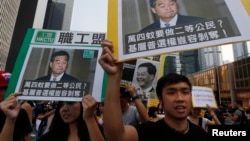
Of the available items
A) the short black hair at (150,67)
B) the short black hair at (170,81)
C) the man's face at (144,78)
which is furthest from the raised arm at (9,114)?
the short black hair at (150,67)

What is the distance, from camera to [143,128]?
A: 148 cm

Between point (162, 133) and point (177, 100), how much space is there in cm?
23

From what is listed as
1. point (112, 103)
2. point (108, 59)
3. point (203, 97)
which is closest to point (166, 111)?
point (112, 103)

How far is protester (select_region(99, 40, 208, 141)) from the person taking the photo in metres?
1.29

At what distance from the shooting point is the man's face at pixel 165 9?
138cm

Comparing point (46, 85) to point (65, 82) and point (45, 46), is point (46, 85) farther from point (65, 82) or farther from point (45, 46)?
point (45, 46)

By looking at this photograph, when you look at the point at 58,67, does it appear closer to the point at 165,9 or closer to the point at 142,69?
the point at 165,9

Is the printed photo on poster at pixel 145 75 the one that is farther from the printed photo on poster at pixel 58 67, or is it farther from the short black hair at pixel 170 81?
the short black hair at pixel 170 81

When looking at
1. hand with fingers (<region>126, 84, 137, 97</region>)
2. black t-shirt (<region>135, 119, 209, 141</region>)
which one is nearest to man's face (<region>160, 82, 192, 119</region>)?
black t-shirt (<region>135, 119, 209, 141</region>)

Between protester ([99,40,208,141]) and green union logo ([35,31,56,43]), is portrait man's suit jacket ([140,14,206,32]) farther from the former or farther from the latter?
green union logo ([35,31,56,43])

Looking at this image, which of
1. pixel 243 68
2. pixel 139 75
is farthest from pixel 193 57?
pixel 139 75

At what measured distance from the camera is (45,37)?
2047 mm

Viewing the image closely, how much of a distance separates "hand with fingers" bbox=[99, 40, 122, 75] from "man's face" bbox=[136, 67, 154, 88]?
5.65 feet

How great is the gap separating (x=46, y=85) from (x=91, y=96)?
1.26ft
